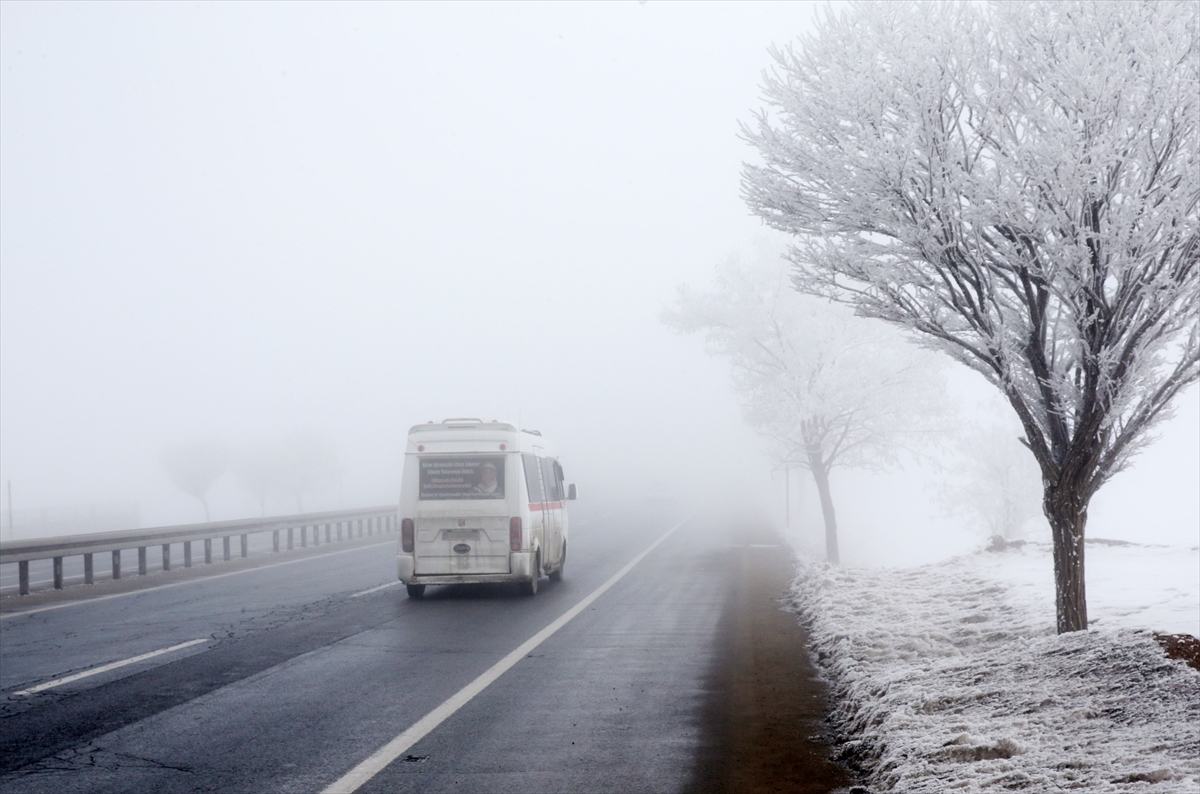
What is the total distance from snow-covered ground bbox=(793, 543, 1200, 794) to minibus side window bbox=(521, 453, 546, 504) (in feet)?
16.9

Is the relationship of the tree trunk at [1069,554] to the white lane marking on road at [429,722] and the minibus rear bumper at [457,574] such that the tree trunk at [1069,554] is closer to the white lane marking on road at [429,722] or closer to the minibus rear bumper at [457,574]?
the white lane marking on road at [429,722]

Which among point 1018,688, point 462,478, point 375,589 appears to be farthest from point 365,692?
point 375,589

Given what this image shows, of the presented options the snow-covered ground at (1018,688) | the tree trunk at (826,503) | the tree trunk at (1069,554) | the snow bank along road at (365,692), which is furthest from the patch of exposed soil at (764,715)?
the tree trunk at (826,503)

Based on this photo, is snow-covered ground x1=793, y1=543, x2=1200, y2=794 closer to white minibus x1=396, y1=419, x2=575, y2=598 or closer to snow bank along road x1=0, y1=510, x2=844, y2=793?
snow bank along road x1=0, y1=510, x2=844, y2=793

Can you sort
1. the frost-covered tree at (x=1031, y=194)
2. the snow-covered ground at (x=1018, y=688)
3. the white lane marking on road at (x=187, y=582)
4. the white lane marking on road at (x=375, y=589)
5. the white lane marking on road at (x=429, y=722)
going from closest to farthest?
1. the snow-covered ground at (x=1018, y=688)
2. the white lane marking on road at (x=429, y=722)
3. the frost-covered tree at (x=1031, y=194)
4. the white lane marking on road at (x=187, y=582)
5. the white lane marking on road at (x=375, y=589)

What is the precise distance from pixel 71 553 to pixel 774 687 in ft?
50.0

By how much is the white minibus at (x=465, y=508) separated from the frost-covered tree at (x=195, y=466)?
302ft

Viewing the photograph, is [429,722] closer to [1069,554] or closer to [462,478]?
[1069,554]

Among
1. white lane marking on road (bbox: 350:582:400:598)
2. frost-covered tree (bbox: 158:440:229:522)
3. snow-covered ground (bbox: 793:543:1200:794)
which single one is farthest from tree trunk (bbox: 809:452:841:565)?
frost-covered tree (bbox: 158:440:229:522)

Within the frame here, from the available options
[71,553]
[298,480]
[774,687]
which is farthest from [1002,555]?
[298,480]

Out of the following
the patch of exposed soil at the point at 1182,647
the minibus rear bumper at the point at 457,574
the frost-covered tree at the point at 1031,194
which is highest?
the frost-covered tree at the point at 1031,194

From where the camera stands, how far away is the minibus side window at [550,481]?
16703 millimetres

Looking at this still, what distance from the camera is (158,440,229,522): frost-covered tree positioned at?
325ft

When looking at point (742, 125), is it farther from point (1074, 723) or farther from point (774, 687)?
point (1074, 723)
